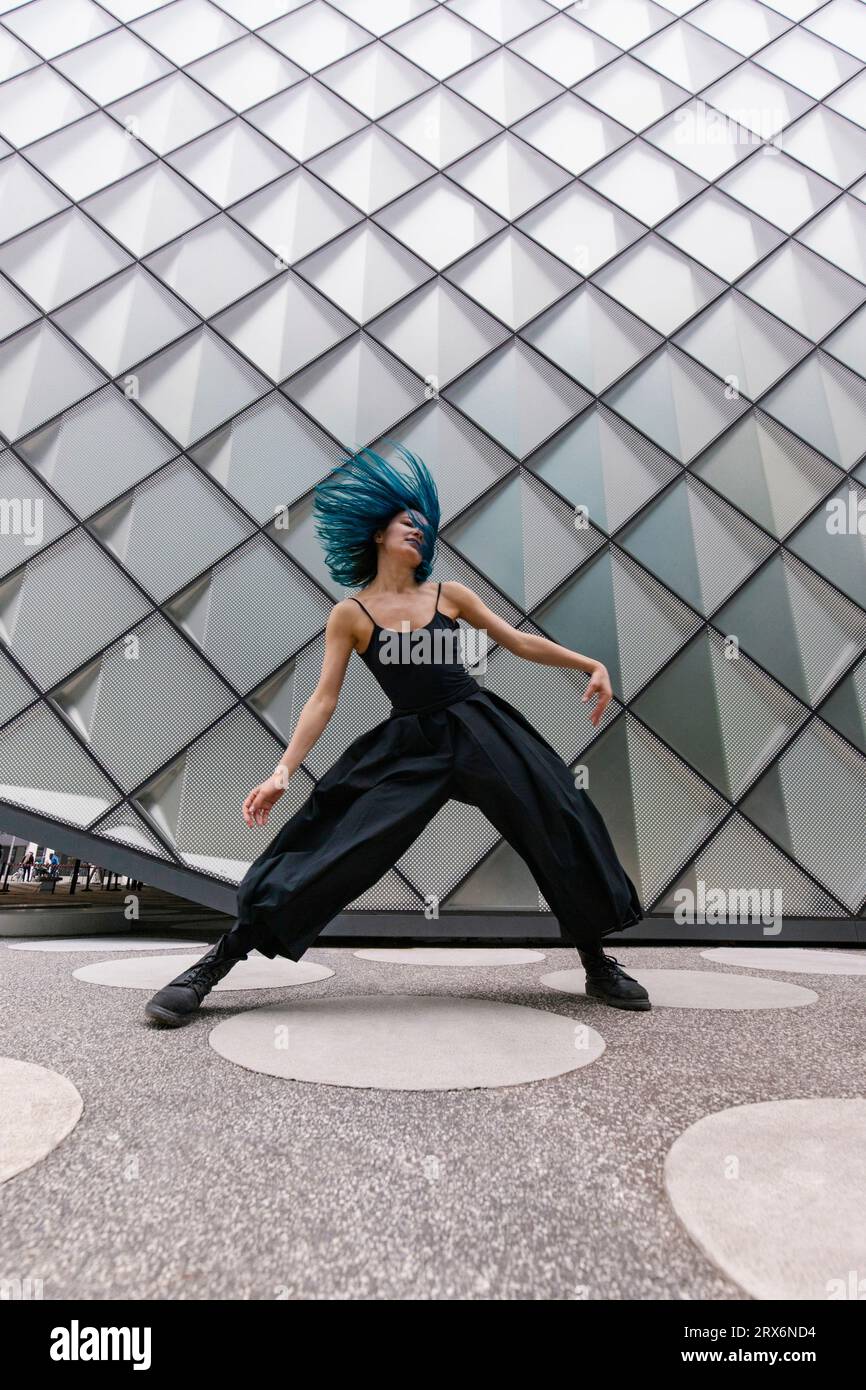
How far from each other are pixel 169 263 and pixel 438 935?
31.3ft

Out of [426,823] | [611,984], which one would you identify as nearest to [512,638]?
[426,823]

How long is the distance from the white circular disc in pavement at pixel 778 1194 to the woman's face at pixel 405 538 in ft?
8.26

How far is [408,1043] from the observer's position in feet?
7.79

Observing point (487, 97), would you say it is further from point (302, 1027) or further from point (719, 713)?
point (302, 1027)

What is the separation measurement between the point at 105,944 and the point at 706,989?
4877 millimetres

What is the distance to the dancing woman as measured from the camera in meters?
2.80

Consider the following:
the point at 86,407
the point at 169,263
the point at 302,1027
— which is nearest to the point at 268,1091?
the point at 302,1027

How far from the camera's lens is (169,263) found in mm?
9289

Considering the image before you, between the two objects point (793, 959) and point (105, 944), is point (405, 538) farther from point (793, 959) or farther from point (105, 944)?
point (105, 944)

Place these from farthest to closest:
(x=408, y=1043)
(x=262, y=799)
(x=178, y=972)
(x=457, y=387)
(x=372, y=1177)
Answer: (x=457, y=387)
(x=178, y=972)
(x=262, y=799)
(x=408, y=1043)
(x=372, y=1177)

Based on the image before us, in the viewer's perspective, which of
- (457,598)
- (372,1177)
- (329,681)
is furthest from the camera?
(457,598)

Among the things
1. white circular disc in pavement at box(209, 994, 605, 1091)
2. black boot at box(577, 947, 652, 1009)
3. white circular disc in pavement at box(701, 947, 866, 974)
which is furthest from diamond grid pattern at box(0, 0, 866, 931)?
white circular disc in pavement at box(209, 994, 605, 1091)

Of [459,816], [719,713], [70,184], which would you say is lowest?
[459,816]

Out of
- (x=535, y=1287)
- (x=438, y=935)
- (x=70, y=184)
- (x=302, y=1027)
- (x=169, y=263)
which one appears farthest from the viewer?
(x=70, y=184)
